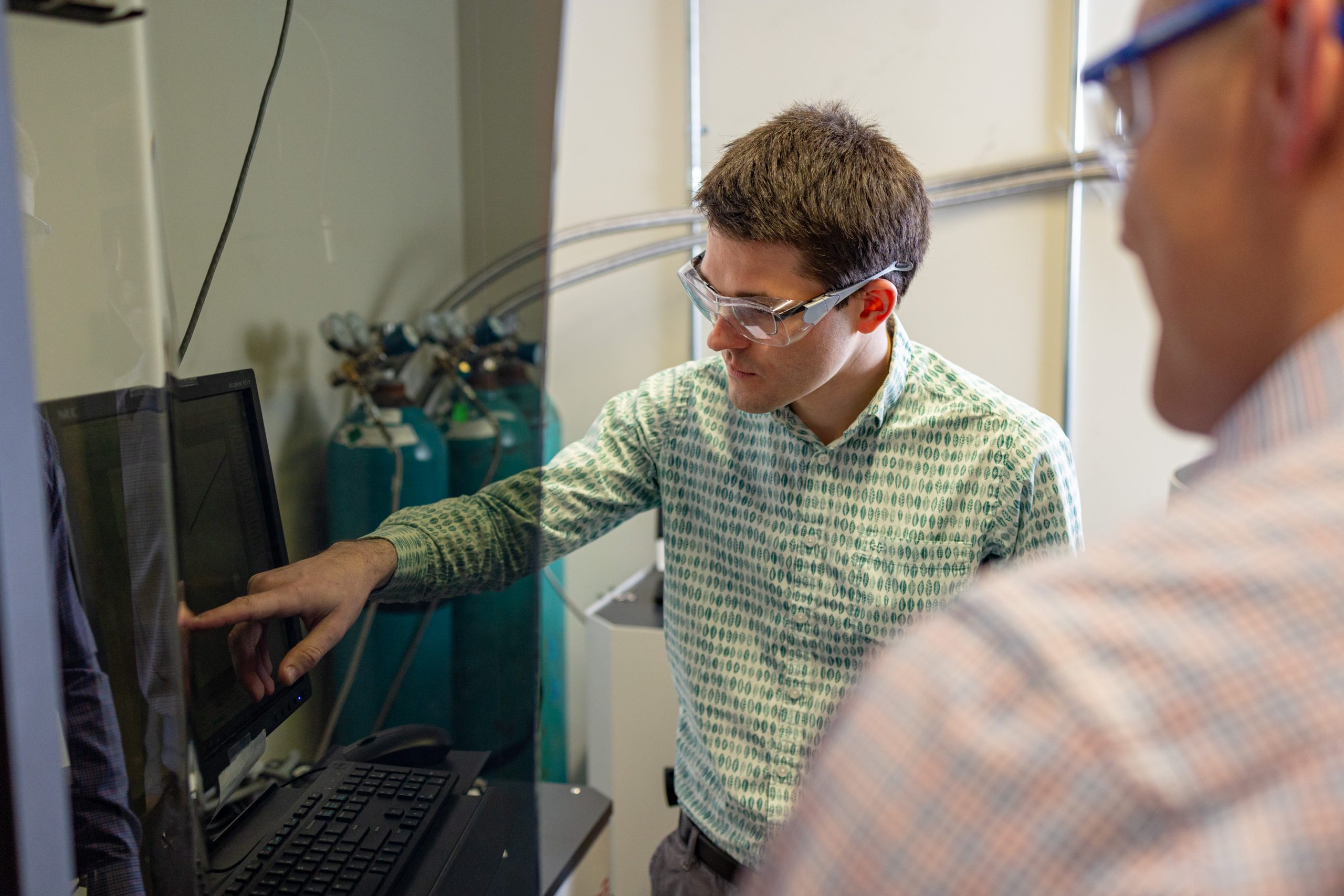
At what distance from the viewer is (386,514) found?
2.12 ft

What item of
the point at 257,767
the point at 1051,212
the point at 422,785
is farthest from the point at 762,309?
the point at 1051,212

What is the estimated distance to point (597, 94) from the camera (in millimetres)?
2432

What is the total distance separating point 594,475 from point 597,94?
151 cm

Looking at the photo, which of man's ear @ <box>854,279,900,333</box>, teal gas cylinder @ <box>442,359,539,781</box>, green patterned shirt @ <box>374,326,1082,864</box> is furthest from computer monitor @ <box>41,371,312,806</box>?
man's ear @ <box>854,279,900,333</box>

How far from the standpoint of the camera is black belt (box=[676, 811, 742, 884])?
1.16 m

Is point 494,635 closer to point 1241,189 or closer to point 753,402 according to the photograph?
point 753,402

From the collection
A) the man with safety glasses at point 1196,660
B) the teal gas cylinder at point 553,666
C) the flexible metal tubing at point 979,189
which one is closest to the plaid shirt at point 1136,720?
the man with safety glasses at point 1196,660

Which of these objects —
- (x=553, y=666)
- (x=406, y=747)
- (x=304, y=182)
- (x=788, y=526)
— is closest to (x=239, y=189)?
(x=304, y=182)

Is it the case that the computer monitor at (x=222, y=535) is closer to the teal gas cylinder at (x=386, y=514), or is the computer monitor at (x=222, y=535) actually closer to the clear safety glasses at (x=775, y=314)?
the teal gas cylinder at (x=386, y=514)

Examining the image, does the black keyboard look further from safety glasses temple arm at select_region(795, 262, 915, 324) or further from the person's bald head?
safety glasses temple arm at select_region(795, 262, 915, 324)

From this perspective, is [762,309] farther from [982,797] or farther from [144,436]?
[982,797]

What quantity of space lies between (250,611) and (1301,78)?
21.0 inches

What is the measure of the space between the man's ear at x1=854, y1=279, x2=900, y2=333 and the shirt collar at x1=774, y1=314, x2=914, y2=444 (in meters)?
0.04

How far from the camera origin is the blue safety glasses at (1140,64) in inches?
13.2
